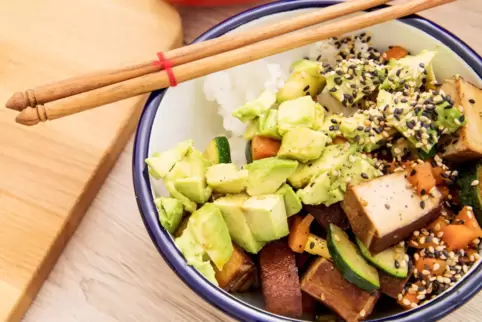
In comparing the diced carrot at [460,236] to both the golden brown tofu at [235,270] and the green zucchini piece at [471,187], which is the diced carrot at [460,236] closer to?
the green zucchini piece at [471,187]

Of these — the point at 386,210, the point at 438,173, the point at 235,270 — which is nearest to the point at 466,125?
the point at 438,173

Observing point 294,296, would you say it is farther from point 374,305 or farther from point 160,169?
point 160,169

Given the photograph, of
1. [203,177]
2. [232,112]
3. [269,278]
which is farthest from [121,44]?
[269,278]

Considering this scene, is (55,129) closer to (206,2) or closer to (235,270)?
(206,2)

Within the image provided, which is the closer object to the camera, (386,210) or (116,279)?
(386,210)

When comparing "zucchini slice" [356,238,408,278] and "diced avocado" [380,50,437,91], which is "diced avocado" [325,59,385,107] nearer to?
"diced avocado" [380,50,437,91]

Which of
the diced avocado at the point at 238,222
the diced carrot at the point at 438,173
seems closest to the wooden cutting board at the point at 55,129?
the diced avocado at the point at 238,222

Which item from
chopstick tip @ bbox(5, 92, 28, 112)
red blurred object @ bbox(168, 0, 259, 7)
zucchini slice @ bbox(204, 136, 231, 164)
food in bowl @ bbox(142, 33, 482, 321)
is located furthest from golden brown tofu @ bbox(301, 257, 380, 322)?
red blurred object @ bbox(168, 0, 259, 7)

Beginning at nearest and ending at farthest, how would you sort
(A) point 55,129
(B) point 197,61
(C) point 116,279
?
(B) point 197,61
(C) point 116,279
(A) point 55,129
